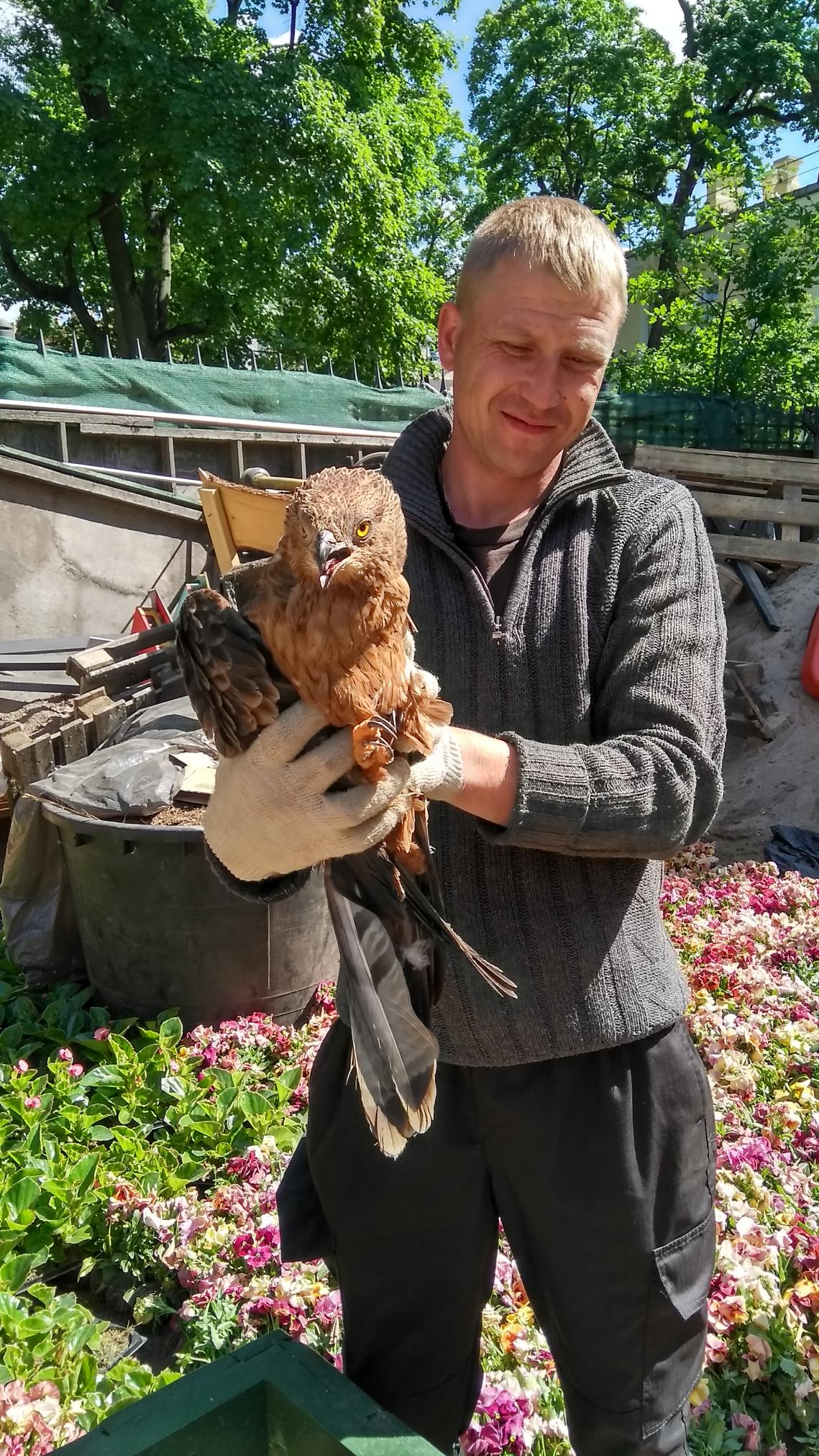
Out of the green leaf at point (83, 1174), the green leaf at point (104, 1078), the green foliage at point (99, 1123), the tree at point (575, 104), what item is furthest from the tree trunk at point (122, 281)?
the green leaf at point (83, 1174)

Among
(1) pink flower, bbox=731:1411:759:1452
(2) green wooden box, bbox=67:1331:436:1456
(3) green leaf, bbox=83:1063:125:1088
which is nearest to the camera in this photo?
(2) green wooden box, bbox=67:1331:436:1456

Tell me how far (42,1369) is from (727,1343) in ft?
5.99

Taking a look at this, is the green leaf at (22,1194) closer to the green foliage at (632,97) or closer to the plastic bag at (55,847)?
the plastic bag at (55,847)

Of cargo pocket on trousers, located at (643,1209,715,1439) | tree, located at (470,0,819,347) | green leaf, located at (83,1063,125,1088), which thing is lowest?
green leaf, located at (83,1063,125,1088)

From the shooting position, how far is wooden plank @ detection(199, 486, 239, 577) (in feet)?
16.1

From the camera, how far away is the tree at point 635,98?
19.2m

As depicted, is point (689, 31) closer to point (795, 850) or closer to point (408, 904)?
point (795, 850)

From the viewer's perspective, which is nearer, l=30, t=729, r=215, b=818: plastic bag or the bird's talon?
the bird's talon

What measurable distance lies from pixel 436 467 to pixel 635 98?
2401 centimetres

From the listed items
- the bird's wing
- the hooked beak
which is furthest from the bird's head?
the bird's wing

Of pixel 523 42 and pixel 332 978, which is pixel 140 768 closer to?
pixel 332 978

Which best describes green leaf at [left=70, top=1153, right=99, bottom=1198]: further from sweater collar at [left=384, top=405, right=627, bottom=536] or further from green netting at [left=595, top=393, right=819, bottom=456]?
green netting at [left=595, top=393, right=819, bottom=456]

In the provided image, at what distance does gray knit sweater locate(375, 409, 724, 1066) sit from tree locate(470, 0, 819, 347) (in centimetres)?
1637

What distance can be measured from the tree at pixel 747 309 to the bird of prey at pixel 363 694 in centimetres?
1327
